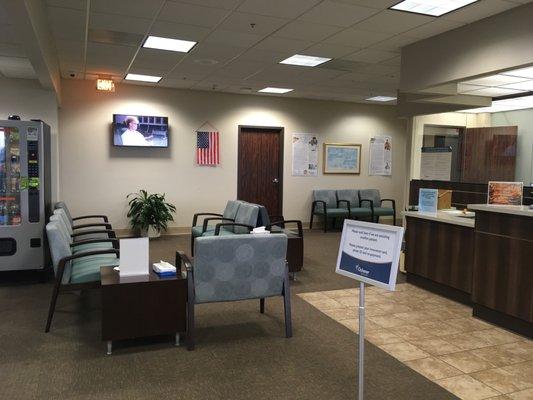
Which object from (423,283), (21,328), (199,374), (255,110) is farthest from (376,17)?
(255,110)

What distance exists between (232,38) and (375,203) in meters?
6.05

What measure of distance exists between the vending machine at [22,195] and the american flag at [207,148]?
374cm

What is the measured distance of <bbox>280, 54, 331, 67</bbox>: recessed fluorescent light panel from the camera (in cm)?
590

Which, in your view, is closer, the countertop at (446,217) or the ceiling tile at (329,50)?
the countertop at (446,217)

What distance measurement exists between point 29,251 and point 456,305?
15.6 ft

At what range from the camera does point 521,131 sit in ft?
28.0

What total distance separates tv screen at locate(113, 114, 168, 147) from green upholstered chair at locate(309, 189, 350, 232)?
3.41 meters

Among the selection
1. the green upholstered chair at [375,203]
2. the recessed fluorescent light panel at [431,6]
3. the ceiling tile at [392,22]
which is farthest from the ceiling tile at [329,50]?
the green upholstered chair at [375,203]

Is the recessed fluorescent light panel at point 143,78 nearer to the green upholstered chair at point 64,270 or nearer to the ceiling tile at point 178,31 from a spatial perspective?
the ceiling tile at point 178,31

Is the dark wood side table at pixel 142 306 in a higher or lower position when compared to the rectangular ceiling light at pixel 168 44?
lower

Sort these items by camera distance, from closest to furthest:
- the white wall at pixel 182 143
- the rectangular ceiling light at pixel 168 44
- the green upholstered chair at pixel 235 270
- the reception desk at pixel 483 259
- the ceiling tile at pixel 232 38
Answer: the green upholstered chair at pixel 235 270
the reception desk at pixel 483 259
the ceiling tile at pixel 232 38
the rectangular ceiling light at pixel 168 44
the white wall at pixel 182 143

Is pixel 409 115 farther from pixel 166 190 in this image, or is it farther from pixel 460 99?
→ pixel 166 190

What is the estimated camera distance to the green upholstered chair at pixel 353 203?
9172 millimetres

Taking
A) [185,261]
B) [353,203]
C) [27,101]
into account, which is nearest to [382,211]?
[353,203]
